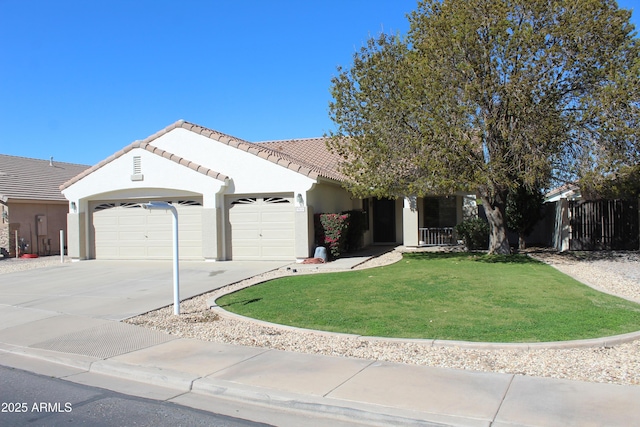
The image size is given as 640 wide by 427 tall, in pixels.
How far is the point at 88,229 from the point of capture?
2045 centimetres

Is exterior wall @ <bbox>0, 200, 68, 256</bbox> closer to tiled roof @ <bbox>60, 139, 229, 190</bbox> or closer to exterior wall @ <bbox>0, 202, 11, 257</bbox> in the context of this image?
exterior wall @ <bbox>0, 202, 11, 257</bbox>

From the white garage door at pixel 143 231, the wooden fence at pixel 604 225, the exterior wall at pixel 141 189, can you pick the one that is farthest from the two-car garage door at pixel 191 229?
the wooden fence at pixel 604 225

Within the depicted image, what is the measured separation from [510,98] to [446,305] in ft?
24.1

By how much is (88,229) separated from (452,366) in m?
17.8

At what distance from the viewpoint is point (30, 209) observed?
24359 mm

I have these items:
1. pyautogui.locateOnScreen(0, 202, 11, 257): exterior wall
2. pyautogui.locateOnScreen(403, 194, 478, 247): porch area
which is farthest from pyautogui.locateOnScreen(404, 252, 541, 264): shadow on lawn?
pyautogui.locateOnScreen(0, 202, 11, 257): exterior wall

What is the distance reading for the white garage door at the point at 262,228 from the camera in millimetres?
17719

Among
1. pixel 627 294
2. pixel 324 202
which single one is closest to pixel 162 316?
pixel 627 294

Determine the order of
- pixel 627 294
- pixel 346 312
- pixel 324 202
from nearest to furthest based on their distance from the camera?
pixel 346 312 < pixel 627 294 < pixel 324 202

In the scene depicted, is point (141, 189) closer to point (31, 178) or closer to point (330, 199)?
point (330, 199)

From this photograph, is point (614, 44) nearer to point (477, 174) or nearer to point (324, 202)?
point (477, 174)

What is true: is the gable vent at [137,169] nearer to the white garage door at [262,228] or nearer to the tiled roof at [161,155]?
the tiled roof at [161,155]

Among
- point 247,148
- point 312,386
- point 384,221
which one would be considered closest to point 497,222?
point 384,221

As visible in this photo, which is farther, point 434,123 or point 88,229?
point 88,229
